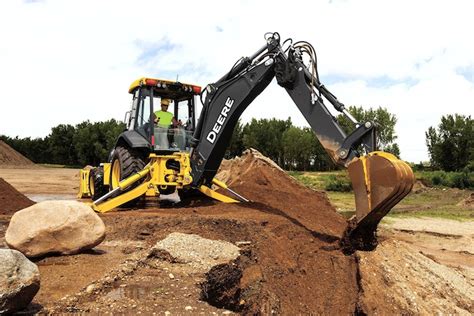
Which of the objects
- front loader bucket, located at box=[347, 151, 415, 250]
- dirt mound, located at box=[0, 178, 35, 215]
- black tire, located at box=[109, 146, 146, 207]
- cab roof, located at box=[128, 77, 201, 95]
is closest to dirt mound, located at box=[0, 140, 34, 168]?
dirt mound, located at box=[0, 178, 35, 215]

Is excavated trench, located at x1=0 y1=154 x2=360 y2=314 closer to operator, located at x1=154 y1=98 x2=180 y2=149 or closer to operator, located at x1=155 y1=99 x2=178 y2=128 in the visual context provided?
operator, located at x1=154 y1=98 x2=180 y2=149

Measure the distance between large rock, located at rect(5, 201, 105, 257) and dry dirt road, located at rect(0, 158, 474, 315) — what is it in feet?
0.48

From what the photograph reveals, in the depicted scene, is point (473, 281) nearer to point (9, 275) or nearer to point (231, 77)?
point (231, 77)

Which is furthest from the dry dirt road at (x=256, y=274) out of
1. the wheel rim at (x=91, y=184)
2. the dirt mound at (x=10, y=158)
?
the dirt mound at (x=10, y=158)

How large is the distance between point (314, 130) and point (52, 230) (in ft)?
13.0

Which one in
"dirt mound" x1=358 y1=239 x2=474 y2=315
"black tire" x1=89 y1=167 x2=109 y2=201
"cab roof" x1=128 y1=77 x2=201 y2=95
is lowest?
"dirt mound" x1=358 y1=239 x2=474 y2=315

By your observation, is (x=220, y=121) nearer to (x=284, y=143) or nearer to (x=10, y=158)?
(x=284, y=143)

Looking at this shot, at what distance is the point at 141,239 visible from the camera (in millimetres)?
6812

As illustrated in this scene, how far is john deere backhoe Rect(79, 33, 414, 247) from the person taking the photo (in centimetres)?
596

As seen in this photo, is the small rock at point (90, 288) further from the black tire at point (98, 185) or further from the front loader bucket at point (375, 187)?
the black tire at point (98, 185)

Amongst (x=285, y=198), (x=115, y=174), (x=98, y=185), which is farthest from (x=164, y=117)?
(x=285, y=198)

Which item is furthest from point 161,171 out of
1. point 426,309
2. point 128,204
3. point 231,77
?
point 426,309

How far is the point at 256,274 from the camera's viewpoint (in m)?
5.93

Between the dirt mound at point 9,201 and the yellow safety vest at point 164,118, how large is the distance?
4.14 m
